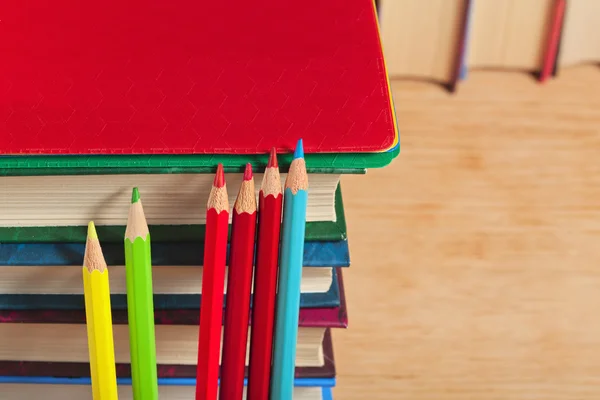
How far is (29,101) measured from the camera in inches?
16.6

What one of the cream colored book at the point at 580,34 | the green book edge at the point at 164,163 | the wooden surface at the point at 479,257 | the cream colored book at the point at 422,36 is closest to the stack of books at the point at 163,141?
the green book edge at the point at 164,163

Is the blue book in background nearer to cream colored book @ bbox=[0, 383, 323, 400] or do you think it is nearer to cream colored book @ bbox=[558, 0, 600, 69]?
cream colored book @ bbox=[558, 0, 600, 69]

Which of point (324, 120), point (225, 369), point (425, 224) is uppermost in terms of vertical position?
point (425, 224)

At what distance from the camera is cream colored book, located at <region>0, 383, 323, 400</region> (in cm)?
51

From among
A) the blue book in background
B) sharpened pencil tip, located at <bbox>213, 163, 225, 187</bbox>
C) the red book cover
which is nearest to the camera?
sharpened pencil tip, located at <bbox>213, 163, 225, 187</bbox>

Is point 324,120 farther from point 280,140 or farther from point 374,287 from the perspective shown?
point 374,287

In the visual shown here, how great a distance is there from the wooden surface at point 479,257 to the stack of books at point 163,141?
0.13m

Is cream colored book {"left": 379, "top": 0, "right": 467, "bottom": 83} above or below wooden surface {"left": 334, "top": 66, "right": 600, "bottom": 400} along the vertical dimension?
above

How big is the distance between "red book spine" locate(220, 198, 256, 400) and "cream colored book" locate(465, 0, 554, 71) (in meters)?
0.62

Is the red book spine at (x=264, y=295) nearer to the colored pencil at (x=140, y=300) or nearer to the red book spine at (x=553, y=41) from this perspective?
the colored pencil at (x=140, y=300)

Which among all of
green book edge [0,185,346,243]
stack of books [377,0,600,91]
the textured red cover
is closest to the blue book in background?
stack of books [377,0,600,91]

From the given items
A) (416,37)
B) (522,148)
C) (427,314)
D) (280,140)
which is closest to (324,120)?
(280,140)

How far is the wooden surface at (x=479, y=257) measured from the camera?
588 mm

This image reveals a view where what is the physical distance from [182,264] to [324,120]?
0.11 meters
